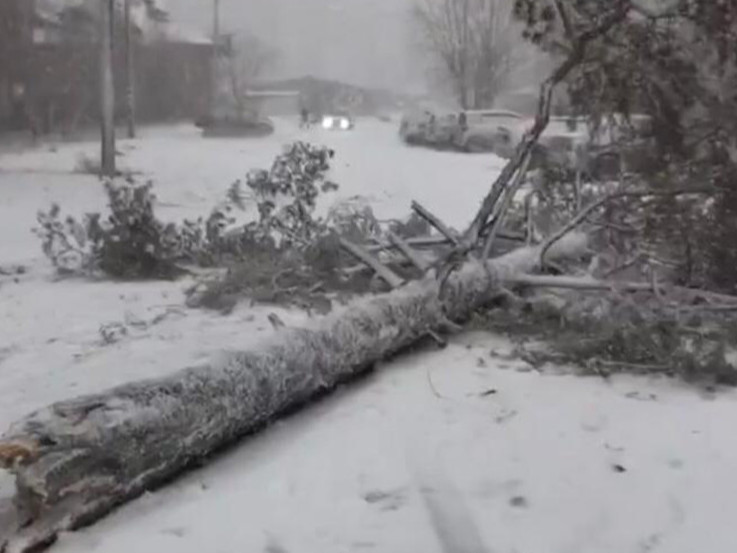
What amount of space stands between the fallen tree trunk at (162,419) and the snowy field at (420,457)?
100 mm

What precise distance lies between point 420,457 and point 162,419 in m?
1.14

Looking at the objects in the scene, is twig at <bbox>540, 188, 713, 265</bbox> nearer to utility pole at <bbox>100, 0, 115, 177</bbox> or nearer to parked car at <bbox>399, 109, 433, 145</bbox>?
utility pole at <bbox>100, 0, 115, 177</bbox>

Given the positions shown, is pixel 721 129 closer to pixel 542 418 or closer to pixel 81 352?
pixel 542 418

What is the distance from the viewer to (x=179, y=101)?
132ft

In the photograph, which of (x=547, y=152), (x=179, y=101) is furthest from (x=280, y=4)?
(x=547, y=152)

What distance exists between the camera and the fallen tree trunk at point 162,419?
12.8 ft

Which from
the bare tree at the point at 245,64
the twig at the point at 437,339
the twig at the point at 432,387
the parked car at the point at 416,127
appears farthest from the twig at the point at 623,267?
the bare tree at the point at 245,64

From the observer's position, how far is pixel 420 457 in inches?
193

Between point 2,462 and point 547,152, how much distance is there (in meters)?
6.96

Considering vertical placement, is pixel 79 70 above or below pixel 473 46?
below

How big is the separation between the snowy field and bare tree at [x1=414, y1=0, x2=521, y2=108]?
3472 cm

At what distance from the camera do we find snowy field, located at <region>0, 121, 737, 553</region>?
412 centimetres

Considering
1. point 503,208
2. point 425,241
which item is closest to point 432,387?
point 503,208

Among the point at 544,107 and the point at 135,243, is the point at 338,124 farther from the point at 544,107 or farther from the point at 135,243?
the point at 544,107
